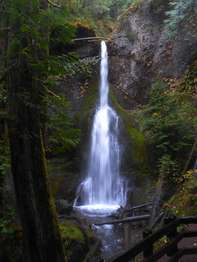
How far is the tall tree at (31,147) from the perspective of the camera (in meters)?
5.76

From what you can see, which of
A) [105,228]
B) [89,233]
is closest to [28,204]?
[89,233]

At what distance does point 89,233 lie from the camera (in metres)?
10.1

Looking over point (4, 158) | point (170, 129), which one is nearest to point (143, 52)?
point (170, 129)

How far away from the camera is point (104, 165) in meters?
17.4

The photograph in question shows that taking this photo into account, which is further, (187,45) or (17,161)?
(187,45)

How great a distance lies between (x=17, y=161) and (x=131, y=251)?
8.57 ft

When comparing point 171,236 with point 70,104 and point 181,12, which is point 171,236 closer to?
point 70,104

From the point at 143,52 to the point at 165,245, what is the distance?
16192mm

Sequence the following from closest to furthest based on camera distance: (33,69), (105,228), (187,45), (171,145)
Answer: (33,69) < (105,228) < (171,145) < (187,45)

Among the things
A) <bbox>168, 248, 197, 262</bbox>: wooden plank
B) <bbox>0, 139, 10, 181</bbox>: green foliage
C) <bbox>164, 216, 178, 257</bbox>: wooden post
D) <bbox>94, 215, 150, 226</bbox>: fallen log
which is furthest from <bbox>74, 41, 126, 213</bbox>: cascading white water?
<bbox>164, 216, 178, 257</bbox>: wooden post

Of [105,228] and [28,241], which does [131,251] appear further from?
[105,228]

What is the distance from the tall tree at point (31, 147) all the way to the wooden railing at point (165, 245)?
1.69 m

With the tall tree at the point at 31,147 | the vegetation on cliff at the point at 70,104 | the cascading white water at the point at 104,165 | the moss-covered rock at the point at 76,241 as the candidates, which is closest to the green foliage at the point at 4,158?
the vegetation on cliff at the point at 70,104

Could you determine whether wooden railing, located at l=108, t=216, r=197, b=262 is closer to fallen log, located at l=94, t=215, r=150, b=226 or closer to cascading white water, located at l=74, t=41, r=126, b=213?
fallen log, located at l=94, t=215, r=150, b=226
